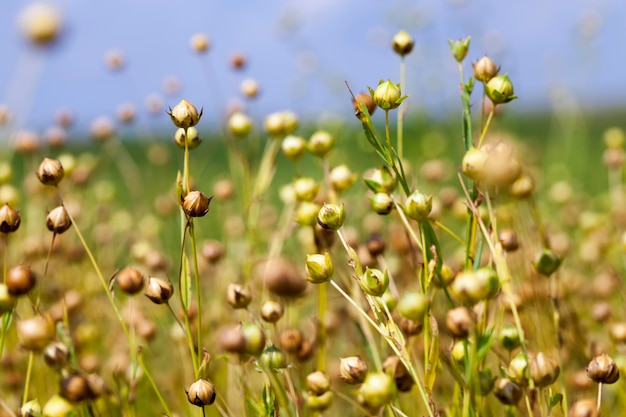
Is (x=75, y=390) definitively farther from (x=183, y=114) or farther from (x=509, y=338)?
(x=509, y=338)

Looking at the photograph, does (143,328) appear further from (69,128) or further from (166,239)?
(166,239)

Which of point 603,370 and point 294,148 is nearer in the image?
point 603,370

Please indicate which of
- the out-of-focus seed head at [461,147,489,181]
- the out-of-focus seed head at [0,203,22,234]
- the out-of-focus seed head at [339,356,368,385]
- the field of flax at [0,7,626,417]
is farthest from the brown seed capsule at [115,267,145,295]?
the out-of-focus seed head at [461,147,489,181]

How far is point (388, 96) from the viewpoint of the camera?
0.60 meters

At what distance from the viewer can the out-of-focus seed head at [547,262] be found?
28.3 inches

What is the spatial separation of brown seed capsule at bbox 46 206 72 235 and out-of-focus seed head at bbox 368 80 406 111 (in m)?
0.31

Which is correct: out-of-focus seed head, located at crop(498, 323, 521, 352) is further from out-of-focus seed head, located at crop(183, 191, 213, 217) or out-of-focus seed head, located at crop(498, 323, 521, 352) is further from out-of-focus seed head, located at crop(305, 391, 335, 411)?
out-of-focus seed head, located at crop(183, 191, 213, 217)

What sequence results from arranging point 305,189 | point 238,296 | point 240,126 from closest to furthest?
point 238,296 → point 305,189 → point 240,126

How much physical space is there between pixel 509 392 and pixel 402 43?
1.27ft

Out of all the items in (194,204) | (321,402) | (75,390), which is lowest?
(321,402)

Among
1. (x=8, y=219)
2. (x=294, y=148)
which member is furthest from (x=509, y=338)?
(x=8, y=219)

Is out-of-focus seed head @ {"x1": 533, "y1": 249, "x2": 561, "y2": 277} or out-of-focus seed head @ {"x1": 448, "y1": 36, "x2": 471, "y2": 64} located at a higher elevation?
out-of-focus seed head @ {"x1": 448, "y1": 36, "x2": 471, "y2": 64}

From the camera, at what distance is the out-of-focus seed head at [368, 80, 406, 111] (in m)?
0.60

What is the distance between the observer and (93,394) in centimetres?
54
